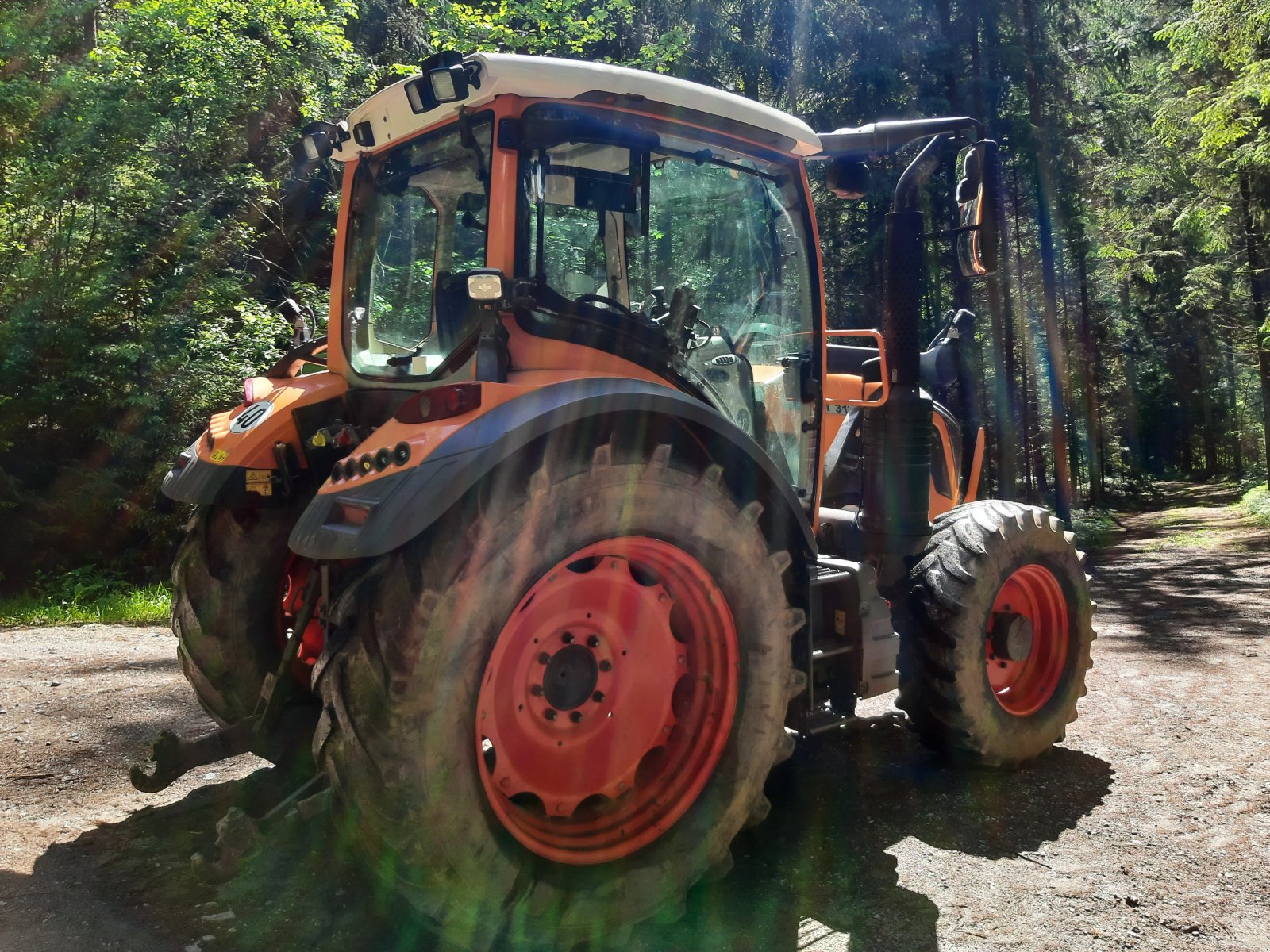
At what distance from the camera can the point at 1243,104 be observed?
45.5 feet

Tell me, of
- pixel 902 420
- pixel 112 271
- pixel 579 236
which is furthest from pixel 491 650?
pixel 112 271

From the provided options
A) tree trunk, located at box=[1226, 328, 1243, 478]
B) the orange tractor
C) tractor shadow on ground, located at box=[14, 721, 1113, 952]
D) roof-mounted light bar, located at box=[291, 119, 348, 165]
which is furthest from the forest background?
tree trunk, located at box=[1226, 328, 1243, 478]

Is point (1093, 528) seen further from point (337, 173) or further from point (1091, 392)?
point (337, 173)

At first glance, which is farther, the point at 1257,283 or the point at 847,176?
the point at 1257,283

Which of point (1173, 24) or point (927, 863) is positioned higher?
point (1173, 24)

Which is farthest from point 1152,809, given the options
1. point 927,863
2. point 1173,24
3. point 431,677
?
point 1173,24

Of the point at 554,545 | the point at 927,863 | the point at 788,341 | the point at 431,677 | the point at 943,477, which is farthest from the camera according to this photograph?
the point at 943,477

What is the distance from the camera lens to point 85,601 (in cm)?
916

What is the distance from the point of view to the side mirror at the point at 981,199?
3.70 metres

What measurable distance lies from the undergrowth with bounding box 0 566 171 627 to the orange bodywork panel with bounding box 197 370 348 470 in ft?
17.6

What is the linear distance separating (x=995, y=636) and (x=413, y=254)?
9.94ft

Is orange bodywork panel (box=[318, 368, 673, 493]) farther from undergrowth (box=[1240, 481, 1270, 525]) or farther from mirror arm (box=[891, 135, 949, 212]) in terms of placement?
undergrowth (box=[1240, 481, 1270, 525])

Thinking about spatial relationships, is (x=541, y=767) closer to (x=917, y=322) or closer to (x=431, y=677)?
(x=431, y=677)

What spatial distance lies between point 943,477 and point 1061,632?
1.21m
